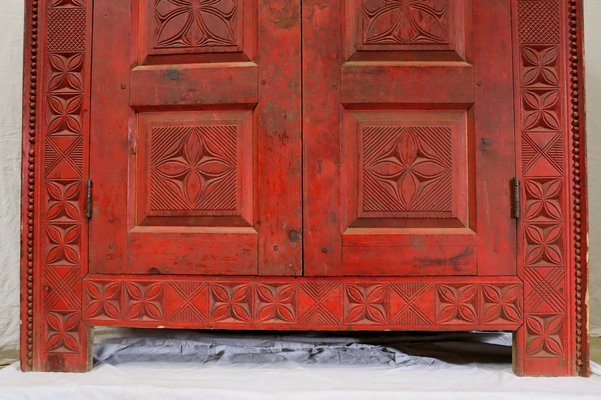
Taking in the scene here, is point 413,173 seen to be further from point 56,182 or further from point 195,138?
point 56,182

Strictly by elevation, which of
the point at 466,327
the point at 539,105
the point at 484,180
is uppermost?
the point at 539,105

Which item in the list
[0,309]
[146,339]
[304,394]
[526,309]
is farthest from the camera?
[0,309]

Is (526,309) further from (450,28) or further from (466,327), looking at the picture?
(450,28)

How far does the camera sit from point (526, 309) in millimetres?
1221

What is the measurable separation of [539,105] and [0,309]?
1.94 m

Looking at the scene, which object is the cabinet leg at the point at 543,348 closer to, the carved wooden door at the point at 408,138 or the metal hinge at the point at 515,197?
the carved wooden door at the point at 408,138

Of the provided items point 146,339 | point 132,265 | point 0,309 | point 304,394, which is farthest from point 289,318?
point 0,309

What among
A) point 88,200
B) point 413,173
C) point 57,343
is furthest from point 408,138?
point 57,343

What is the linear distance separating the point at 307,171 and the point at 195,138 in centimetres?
32

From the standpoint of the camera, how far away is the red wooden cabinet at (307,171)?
123 centimetres

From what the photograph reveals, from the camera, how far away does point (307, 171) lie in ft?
4.12

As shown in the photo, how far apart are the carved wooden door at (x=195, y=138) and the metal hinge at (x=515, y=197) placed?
1.86 ft

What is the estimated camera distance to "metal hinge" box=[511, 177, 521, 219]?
1223 millimetres

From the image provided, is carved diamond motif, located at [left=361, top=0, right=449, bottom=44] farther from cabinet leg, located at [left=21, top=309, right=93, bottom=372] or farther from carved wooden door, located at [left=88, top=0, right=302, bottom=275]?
cabinet leg, located at [left=21, top=309, right=93, bottom=372]
